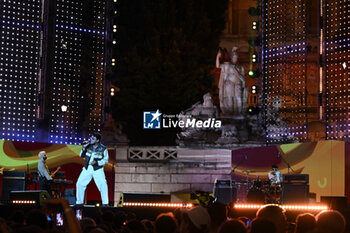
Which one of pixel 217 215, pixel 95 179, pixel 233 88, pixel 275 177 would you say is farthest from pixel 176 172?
pixel 217 215

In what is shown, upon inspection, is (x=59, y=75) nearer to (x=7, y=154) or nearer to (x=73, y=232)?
(x=7, y=154)

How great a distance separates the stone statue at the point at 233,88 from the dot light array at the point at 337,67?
27.5 ft

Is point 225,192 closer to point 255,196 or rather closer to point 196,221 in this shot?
point 255,196

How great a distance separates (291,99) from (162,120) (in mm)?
10723

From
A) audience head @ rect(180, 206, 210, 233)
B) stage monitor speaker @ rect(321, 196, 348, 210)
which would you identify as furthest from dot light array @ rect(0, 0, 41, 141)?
audience head @ rect(180, 206, 210, 233)

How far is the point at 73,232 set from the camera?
504cm

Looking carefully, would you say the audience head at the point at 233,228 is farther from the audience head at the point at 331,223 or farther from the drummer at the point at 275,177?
the drummer at the point at 275,177

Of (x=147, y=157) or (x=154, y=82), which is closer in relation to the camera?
(x=147, y=157)

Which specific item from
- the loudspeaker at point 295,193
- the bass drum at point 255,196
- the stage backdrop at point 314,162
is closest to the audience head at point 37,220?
the loudspeaker at point 295,193

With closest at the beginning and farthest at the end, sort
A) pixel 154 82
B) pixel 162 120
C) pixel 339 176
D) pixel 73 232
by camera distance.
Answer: pixel 73 232 → pixel 339 176 → pixel 162 120 → pixel 154 82

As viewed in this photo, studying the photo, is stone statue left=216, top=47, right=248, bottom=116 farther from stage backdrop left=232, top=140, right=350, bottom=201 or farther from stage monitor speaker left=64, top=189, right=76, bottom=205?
stage monitor speaker left=64, top=189, right=76, bottom=205

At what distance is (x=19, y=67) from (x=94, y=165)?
674 centimetres

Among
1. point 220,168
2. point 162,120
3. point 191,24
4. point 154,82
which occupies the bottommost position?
point 220,168

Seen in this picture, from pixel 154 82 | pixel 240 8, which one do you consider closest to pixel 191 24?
pixel 154 82
